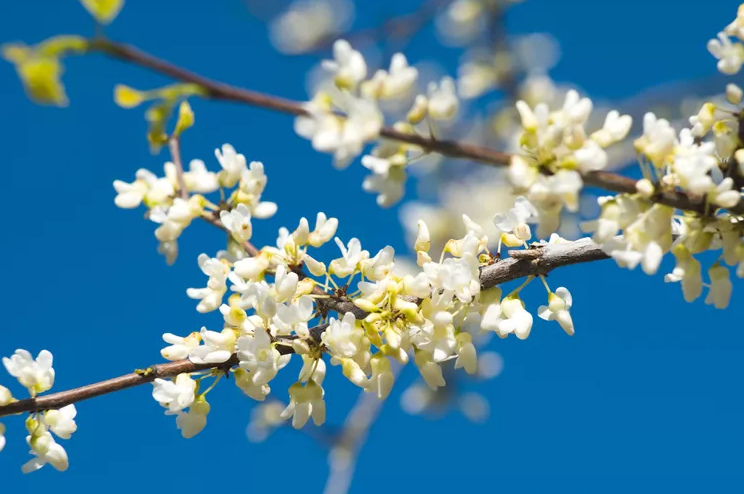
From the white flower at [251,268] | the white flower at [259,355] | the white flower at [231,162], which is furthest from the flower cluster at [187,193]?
the white flower at [259,355]

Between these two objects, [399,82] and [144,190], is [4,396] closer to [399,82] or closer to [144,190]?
[144,190]

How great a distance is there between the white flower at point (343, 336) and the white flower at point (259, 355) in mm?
110

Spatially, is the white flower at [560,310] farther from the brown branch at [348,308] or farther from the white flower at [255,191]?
the white flower at [255,191]

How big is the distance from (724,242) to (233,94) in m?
0.80

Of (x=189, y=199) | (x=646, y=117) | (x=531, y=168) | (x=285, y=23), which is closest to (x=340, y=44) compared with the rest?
(x=531, y=168)

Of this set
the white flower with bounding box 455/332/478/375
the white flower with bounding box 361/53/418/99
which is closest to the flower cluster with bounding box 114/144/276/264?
the white flower with bounding box 455/332/478/375

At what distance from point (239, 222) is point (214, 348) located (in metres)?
0.35

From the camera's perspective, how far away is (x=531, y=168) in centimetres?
110

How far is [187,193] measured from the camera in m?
1.94

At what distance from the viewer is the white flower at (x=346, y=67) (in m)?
1.10

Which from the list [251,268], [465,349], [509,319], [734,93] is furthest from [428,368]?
[734,93]

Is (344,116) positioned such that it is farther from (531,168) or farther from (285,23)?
(285,23)

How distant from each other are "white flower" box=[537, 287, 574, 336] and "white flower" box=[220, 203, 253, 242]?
0.68 m

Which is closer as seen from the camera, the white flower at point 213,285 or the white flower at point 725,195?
the white flower at point 725,195
